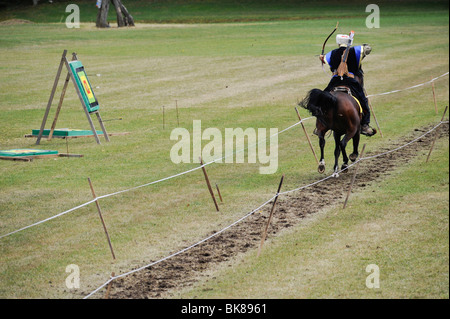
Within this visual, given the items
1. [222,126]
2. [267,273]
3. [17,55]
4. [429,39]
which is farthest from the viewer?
[429,39]

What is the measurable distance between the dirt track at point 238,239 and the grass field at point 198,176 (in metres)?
0.29

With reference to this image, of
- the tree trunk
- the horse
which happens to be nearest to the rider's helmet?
the horse

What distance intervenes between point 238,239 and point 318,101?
393cm

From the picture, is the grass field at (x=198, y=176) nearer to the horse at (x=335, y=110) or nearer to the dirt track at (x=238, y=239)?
the dirt track at (x=238, y=239)

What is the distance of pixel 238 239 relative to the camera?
10.6 metres

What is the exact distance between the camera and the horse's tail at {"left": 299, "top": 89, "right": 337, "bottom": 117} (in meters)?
13.3

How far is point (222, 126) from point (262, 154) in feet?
11.7

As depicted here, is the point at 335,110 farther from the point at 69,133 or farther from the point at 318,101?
the point at 69,133

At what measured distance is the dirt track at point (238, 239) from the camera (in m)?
8.84

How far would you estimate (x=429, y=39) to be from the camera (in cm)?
4281

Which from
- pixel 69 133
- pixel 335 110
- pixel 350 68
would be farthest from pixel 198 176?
pixel 69 133
